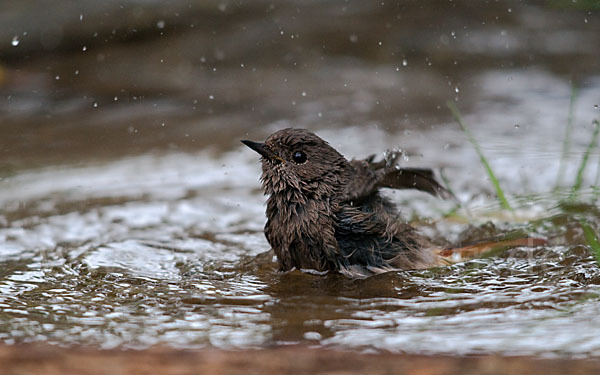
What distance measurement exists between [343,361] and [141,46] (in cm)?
750

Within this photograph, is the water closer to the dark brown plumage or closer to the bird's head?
the dark brown plumage

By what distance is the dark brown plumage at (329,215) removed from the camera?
14.5 ft

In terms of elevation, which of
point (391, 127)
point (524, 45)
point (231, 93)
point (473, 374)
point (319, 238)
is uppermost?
point (524, 45)

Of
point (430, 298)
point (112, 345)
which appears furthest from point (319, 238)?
point (112, 345)

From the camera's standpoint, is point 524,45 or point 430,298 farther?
point 524,45

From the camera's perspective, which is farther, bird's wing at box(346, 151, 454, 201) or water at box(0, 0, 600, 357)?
bird's wing at box(346, 151, 454, 201)

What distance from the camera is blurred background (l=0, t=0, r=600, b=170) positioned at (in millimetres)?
8453

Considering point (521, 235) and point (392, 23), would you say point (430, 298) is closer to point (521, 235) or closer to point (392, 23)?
point (521, 235)

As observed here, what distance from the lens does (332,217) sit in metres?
4.44

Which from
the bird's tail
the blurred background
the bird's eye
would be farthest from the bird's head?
the blurred background

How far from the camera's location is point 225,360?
114 inches

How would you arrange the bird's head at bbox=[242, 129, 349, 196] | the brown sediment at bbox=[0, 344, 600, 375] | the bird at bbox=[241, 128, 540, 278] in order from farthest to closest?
the bird's head at bbox=[242, 129, 349, 196] → the bird at bbox=[241, 128, 540, 278] → the brown sediment at bbox=[0, 344, 600, 375]

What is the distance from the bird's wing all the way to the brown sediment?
1679mm

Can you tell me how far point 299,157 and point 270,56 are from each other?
499 centimetres
